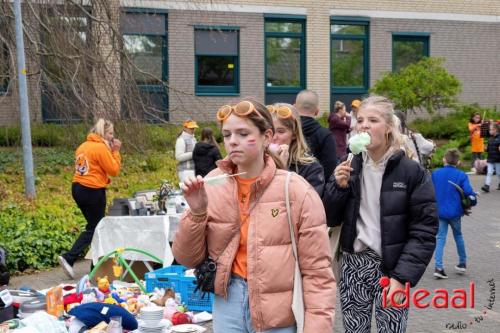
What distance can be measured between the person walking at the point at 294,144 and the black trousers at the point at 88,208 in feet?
16.1

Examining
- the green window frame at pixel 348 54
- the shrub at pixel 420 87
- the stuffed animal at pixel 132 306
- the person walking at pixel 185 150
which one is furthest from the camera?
the green window frame at pixel 348 54

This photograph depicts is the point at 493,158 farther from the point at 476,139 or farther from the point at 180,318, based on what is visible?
the point at 180,318

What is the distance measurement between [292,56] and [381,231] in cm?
2306

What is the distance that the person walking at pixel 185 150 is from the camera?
13.0 metres

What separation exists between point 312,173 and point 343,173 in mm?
831

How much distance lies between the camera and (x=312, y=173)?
4.94m

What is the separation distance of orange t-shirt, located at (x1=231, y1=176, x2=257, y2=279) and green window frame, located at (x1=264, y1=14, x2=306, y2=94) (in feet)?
75.4

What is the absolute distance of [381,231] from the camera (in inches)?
165

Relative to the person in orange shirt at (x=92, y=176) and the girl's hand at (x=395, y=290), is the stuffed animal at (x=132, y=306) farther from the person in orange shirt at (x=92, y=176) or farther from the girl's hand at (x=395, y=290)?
the girl's hand at (x=395, y=290)

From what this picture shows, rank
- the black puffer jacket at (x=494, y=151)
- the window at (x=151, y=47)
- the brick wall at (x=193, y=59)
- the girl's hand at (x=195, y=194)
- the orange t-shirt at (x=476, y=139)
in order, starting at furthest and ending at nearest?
1. the brick wall at (x=193, y=59)
2. the orange t-shirt at (x=476, y=139)
3. the window at (x=151, y=47)
4. the black puffer jacket at (x=494, y=151)
5. the girl's hand at (x=195, y=194)

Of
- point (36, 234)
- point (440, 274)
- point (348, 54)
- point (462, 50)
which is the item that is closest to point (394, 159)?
point (440, 274)

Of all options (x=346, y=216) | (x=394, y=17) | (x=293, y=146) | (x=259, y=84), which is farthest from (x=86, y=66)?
(x=394, y=17)

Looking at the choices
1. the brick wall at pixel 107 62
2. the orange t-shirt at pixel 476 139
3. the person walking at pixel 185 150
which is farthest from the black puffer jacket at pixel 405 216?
the orange t-shirt at pixel 476 139

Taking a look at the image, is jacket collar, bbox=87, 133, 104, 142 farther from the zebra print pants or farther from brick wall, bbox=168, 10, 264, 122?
brick wall, bbox=168, 10, 264, 122
